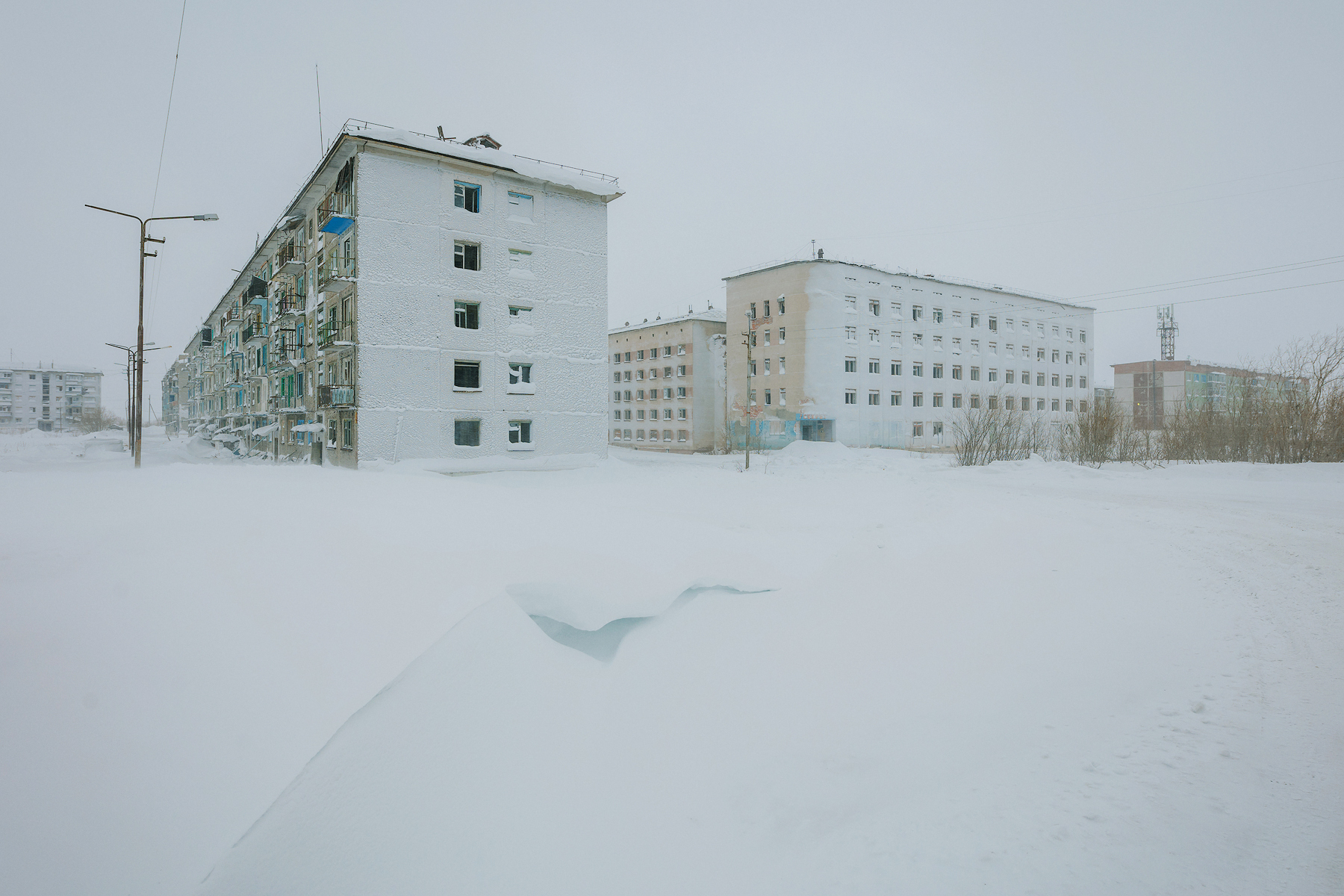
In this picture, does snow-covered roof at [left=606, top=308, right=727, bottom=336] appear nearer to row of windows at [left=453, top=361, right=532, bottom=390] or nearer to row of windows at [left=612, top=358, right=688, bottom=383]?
row of windows at [left=612, top=358, right=688, bottom=383]

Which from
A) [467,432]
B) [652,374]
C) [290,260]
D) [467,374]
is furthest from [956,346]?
[290,260]

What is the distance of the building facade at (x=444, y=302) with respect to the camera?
69.2 ft

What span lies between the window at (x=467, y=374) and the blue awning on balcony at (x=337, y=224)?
609 cm

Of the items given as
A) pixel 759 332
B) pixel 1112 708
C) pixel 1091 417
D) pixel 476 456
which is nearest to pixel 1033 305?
pixel 759 332

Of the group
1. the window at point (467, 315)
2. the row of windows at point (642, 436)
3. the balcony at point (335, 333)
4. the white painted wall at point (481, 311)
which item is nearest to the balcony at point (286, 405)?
the balcony at point (335, 333)

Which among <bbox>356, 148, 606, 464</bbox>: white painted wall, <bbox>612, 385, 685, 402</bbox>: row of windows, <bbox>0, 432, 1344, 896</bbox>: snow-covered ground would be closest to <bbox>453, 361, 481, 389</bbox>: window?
<bbox>356, 148, 606, 464</bbox>: white painted wall

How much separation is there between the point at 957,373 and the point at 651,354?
25.2 m

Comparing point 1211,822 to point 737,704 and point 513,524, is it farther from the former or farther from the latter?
A: point 513,524

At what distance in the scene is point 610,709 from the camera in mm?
4617

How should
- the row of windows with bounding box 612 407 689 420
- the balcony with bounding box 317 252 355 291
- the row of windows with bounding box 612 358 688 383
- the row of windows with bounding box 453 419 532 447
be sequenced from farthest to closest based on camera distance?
1. the row of windows with bounding box 612 358 688 383
2. the row of windows with bounding box 612 407 689 420
3. the row of windows with bounding box 453 419 532 447
4. the balcony with bounding box 317 252 355 291

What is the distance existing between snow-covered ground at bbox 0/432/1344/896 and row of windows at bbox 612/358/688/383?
145ft

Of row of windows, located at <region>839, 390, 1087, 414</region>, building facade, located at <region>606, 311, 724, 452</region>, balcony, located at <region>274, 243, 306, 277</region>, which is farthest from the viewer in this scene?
building facade, located at <region>606, 311, 724, 452</region>

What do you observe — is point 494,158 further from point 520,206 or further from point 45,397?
point 45,397

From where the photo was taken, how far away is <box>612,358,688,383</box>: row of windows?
51.4 meters
